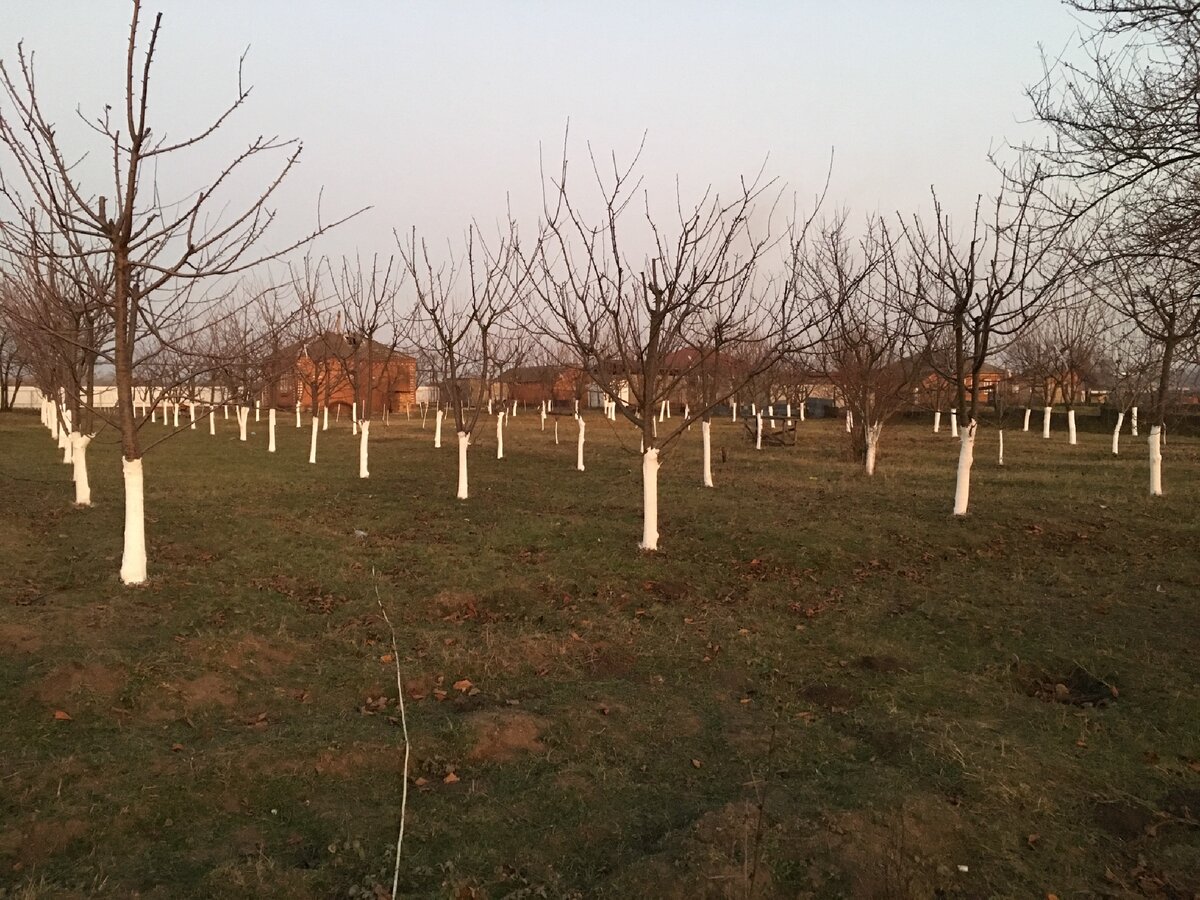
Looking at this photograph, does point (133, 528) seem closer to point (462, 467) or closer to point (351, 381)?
point (462, 467)

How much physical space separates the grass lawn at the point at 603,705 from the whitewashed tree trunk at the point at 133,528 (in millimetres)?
182

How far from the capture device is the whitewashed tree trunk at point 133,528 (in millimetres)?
6879

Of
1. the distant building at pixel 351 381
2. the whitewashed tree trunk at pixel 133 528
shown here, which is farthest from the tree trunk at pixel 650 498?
the distant building at pixel 351 381

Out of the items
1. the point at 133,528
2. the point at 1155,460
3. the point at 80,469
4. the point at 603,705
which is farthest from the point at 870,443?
the point at 80,469

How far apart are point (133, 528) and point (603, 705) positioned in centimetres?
462

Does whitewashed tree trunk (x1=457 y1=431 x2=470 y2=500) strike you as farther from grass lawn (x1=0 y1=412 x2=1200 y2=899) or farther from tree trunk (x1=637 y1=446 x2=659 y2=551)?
tree trunk (x1=637 y1=446 x2=659 y2=551)

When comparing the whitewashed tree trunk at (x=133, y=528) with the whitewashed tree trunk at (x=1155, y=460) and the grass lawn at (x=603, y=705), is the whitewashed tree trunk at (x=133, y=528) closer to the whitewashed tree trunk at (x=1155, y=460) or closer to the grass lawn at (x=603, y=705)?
the grass lawn at (x=603, y=705)

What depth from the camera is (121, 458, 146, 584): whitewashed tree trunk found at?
6.88 meters

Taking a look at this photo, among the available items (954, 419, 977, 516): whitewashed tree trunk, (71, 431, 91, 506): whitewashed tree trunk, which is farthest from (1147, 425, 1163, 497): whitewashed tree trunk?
(71, 431, 91, 506): whitewashed tree trunk

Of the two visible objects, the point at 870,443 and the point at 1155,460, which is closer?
the point at 1155,460

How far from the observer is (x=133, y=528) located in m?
7.05

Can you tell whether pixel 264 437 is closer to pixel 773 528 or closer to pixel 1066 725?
pixel 773 528

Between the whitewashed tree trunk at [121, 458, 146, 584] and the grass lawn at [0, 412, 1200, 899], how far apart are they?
18cm

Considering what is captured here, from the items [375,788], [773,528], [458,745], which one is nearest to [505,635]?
[458,745]
